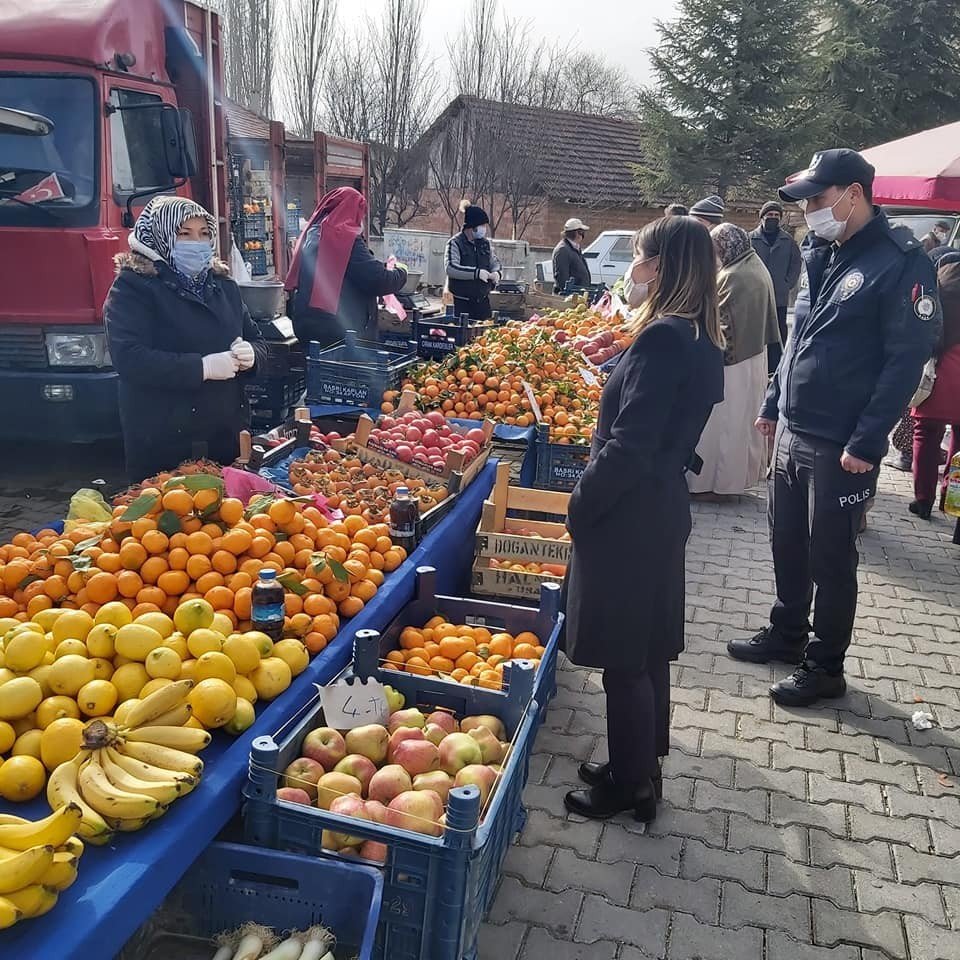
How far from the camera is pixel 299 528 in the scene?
3.26 metres

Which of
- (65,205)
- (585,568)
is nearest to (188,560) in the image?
(585,568)

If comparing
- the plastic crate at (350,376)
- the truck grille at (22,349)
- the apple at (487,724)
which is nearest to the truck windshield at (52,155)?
the truck grille at (22,349)

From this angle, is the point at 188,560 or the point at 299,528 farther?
the point at 299,528

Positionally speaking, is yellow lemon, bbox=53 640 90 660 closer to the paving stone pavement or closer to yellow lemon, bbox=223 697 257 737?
yellow lemon, bbox=223 697 257 737

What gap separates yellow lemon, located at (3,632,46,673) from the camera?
2234 millimetres

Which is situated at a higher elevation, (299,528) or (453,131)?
(453,131)

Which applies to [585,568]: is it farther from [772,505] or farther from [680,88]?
[680,88]

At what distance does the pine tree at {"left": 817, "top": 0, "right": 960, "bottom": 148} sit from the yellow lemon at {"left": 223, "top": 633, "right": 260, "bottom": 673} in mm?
25355

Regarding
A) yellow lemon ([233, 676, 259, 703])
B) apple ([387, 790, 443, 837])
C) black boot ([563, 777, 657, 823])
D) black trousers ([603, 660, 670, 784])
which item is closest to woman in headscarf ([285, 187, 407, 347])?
black trousers ([603, 660, 670, 784])

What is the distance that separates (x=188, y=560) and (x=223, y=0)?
25.4 meters

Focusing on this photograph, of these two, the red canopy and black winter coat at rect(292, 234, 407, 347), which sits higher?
the red canopy

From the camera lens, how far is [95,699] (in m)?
2.17

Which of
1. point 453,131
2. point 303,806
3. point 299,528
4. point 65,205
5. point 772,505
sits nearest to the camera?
point 303,806

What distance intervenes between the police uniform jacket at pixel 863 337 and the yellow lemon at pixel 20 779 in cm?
315
